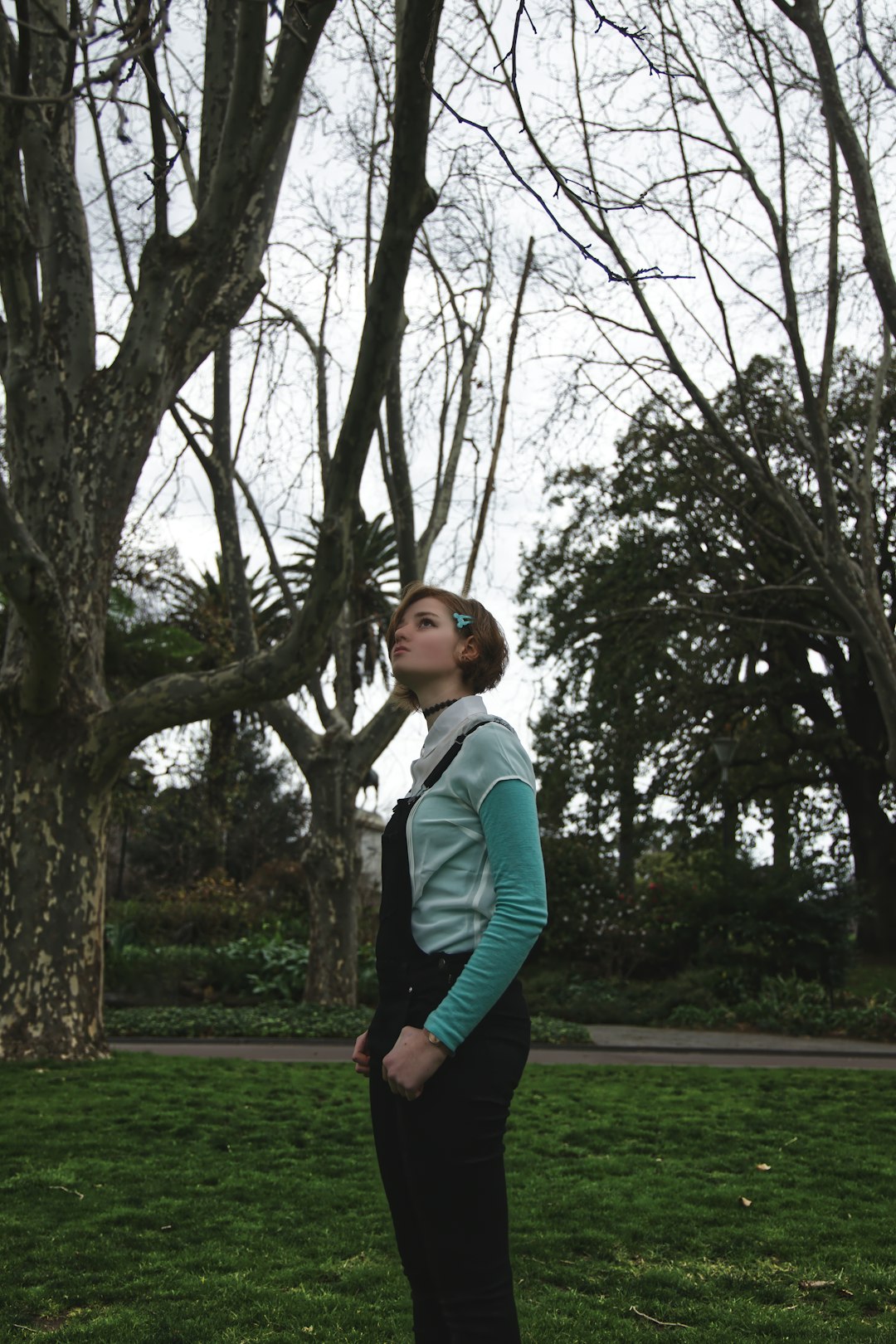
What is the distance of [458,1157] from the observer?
2061 mm

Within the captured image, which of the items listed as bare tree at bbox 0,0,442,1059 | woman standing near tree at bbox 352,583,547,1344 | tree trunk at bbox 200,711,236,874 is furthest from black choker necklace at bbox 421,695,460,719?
tree trunk at bbox 200,711,236,874

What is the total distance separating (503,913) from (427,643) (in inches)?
27.0

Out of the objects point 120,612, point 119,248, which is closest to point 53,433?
point 119,248

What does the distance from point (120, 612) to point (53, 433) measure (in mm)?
9663

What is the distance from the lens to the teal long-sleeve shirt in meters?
2.05

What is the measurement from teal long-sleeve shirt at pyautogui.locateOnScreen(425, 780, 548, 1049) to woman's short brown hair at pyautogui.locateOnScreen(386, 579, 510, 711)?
409 millimetres

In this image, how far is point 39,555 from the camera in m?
6.99

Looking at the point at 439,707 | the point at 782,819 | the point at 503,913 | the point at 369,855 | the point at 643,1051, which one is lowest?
the point at 643,1051

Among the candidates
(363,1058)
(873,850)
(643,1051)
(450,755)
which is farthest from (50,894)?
(873,850)

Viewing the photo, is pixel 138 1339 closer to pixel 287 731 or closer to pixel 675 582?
pixel 287 731

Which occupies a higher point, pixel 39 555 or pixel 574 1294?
pixel 39 555

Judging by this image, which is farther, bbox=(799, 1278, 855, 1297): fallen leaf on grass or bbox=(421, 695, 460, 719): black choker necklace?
bbox=(799, 1278, 855, 1297): fallen leaf on grass

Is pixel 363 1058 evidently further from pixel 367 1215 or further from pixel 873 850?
pixel 873 850

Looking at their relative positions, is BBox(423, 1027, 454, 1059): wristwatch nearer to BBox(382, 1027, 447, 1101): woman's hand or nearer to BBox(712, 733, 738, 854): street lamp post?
BBox(382, 1027, 447, 1101): woman's hand
